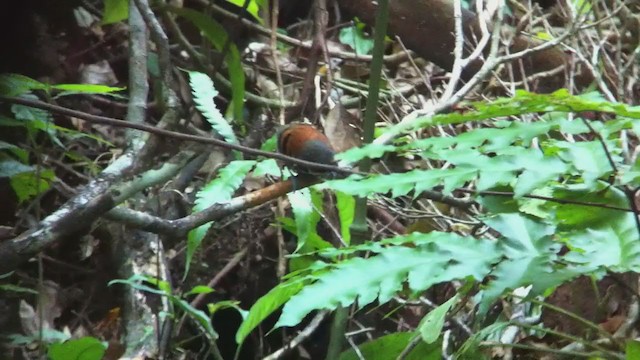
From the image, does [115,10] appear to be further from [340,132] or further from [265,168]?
[265,168]

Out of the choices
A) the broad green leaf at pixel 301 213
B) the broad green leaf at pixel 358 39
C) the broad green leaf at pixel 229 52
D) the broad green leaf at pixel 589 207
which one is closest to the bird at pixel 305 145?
the broad green leaf at pixel 301 213

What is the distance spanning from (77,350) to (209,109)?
0.46 meters

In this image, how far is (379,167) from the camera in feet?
6.54

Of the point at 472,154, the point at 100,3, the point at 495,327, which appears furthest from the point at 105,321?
the point at 472,154

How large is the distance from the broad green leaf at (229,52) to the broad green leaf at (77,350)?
799mm

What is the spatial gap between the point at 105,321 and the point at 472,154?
125cm

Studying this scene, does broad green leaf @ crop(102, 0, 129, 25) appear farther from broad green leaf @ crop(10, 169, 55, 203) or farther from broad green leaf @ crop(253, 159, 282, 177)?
broad green leaf @ crop(253, 159, 282, 177)

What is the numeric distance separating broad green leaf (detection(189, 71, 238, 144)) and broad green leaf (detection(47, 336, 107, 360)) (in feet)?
1.34

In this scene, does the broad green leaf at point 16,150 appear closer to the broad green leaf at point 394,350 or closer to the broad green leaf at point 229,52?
the broad green leaf at point 229,52

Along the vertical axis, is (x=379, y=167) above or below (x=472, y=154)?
below

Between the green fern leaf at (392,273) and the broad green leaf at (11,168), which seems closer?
the green fern leaf at (392,273)

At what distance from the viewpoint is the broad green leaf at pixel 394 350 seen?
49.3 inches

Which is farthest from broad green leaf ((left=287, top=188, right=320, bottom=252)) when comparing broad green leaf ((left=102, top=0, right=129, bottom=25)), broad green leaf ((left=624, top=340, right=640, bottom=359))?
broad green leaf ((left=102, top=0, right=129, bottom=25))

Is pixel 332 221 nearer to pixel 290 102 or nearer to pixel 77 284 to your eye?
pixel 290 102
